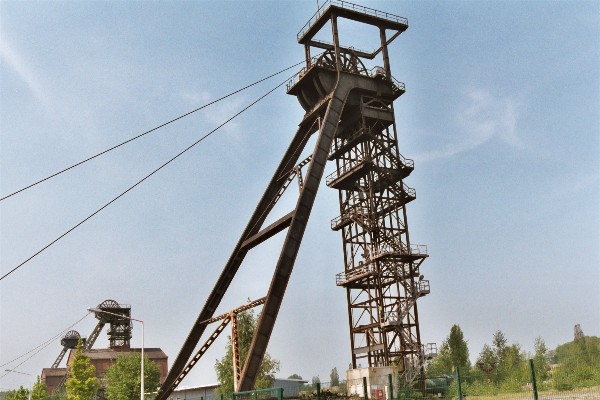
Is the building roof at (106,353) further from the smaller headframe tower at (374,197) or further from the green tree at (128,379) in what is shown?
the smaller headframe tower at (374,197)

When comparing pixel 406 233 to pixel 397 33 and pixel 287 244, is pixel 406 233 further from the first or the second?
pixel 287 244

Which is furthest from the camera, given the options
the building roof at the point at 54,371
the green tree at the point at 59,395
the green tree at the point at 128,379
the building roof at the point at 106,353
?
the building roof at the point at 54,371

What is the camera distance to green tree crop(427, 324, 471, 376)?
215ft

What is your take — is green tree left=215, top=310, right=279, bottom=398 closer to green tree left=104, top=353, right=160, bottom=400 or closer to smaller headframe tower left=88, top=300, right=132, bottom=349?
green tree left=104, top=353, right=160, bottom=400

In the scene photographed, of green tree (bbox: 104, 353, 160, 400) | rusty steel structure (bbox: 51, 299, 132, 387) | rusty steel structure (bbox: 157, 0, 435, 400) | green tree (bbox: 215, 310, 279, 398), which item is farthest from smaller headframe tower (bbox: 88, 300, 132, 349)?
rusty steel structure (bbox: 157, 0, 435, 400)

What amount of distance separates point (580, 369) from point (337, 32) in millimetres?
26345

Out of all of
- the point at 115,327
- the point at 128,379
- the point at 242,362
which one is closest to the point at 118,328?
the point at 115,327

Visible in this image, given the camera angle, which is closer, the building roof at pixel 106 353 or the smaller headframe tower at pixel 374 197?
the smaller headframe tower at pixel 374 197

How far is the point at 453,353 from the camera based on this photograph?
66.0m

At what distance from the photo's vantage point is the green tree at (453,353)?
6550cm

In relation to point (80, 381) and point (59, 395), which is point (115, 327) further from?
point (80, 381)

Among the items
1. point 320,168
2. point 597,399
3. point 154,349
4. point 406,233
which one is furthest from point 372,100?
point 154,349

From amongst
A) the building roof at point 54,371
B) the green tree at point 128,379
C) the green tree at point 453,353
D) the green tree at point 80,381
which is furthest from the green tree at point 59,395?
the green tree at point 453,353

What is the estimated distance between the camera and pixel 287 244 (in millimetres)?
26453
